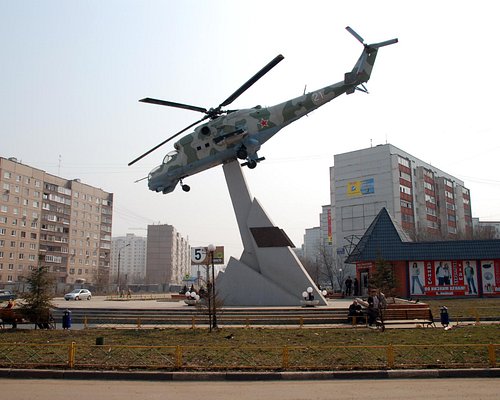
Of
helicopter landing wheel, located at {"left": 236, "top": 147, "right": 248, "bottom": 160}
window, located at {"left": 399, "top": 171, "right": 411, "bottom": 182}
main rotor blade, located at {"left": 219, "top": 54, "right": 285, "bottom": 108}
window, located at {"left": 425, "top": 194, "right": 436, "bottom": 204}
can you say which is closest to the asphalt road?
main rotor blade, located at {"left": 219, "top": 54, "right": 285, "bottom": 108}

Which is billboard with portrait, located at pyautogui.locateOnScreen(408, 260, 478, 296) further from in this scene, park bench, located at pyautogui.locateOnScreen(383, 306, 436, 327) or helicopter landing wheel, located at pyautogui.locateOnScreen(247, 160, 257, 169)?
helicopter landing wheel, located at pyautogui.locateOnScreen(247, 160, 257, 169)

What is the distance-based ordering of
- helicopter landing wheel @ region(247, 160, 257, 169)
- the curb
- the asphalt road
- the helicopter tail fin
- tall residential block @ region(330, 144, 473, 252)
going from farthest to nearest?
tall residential block @ region(330, 144, 473, 252) < helicopter landing wheel @ region(247, 160, 257, 169) < the helicopter tail fin < the curb < the asphalt road

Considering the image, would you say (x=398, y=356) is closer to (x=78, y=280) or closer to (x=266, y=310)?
(x=266, y=310)

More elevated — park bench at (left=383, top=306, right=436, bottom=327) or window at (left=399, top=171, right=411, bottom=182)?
window at (left=399, top=171, right=411, bottom=182)

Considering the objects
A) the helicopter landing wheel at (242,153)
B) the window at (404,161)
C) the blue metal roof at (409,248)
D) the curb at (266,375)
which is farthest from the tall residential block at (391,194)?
the curb at (266,375)

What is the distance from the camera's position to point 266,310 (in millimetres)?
23750

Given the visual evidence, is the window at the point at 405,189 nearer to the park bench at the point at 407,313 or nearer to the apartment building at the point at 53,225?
the apartment building at the point at 53,225

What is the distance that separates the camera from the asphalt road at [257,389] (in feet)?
28.7

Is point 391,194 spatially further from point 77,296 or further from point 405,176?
point 77,296

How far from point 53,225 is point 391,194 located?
5986cm

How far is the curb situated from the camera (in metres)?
10.4

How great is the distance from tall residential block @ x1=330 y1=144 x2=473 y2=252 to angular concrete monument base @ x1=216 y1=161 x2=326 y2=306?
5428 cm

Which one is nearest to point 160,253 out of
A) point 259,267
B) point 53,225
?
point 53,225

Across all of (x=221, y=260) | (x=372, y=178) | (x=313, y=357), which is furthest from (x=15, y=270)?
(x=313, y=357)
